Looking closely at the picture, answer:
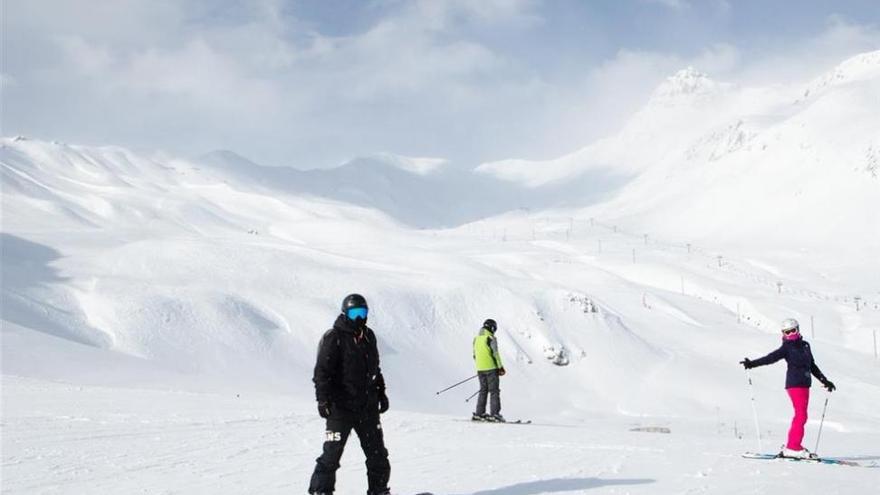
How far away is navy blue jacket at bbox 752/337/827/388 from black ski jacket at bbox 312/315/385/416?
652 cm

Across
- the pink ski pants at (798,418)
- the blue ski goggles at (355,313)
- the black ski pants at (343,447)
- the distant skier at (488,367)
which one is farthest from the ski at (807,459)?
the blue ski goggles at (355,313)

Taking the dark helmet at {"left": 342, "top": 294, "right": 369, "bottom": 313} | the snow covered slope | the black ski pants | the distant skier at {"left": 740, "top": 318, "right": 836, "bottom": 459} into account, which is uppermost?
the snow covered slope

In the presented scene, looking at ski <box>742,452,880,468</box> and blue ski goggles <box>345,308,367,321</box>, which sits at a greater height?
blue ski goggles <box>345,308,367,321</box>

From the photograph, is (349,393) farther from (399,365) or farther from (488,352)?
(399,365)

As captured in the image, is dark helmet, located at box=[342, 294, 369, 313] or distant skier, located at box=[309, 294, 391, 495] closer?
distant skier, located at box=[309, 294, 391, 495]

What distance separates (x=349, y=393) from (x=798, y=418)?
7119 mm

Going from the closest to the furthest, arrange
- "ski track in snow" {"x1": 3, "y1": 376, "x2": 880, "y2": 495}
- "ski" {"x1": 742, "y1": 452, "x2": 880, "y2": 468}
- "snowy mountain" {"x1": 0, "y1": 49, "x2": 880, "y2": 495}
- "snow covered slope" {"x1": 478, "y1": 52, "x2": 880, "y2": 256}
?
"ski track in snow" {"x1": 3, "y1": 376, "x2": 880, "y2": 495} → "snowy mountain" {"x1": 0, "y1": 49, "x2": 880, "y2": 495} → "ski" {"x1": 742, "y1": 452, "x2": 880, "y2": 468} → "snow covered slope" {"x1": 478, "y1": 52, "x2": 880, "y2": 256}

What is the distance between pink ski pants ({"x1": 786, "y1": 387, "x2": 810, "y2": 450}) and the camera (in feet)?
35.5

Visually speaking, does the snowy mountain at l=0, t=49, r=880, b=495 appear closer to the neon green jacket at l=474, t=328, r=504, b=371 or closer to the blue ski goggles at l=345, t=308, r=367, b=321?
the neon green jacket at l=474, t=328, r=504, b=371

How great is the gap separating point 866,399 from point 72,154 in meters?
172

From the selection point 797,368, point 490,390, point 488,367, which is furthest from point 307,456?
point 797,368

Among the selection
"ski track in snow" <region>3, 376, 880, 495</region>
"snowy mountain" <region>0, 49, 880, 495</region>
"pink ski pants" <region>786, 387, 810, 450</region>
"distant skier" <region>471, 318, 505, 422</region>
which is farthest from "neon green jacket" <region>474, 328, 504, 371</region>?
"pink ski pants" <region>786, 387, 810, 450</region>

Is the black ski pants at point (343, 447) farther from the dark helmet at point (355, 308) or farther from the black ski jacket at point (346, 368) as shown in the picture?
the dark helmet at point (355, 308)

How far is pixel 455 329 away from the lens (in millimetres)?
34469
